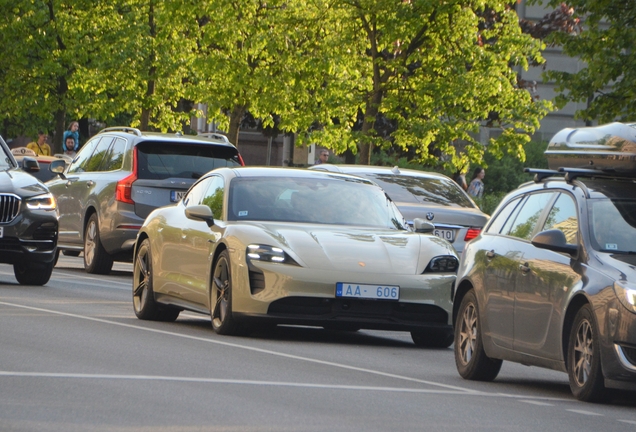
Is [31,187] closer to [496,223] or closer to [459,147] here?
[496,223]

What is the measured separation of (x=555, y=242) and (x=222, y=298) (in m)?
3.97

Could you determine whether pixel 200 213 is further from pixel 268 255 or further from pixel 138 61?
pixel 138 61

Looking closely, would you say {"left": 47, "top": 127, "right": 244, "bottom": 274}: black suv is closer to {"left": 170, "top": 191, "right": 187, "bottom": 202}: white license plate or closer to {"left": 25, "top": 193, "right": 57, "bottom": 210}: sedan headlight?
{"left": 170, "top": 191, "right": 187, "bottom": 202}: white license plate

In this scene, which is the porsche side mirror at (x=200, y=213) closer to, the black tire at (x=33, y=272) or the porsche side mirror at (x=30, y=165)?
the black tire at (x=33, y=272)

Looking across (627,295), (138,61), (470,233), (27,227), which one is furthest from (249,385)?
(138,61)

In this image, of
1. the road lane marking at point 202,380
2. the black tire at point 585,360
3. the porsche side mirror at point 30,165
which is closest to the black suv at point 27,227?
the porsche side mirror at point 30,165

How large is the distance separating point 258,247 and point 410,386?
2.85 meters

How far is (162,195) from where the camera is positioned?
789 inches

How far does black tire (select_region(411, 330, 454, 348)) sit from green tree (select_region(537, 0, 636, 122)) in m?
7.88

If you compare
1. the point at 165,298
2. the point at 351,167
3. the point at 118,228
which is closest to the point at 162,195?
the point at 118,228

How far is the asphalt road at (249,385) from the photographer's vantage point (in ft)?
25.9

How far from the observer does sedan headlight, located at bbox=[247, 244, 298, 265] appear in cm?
1234

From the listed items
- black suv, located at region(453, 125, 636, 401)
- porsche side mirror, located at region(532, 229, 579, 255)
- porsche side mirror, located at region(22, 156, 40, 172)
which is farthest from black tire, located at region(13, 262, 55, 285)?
porsche side mirror, located at region(532, 229, 579, 255)

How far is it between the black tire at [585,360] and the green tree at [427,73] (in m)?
18.9
